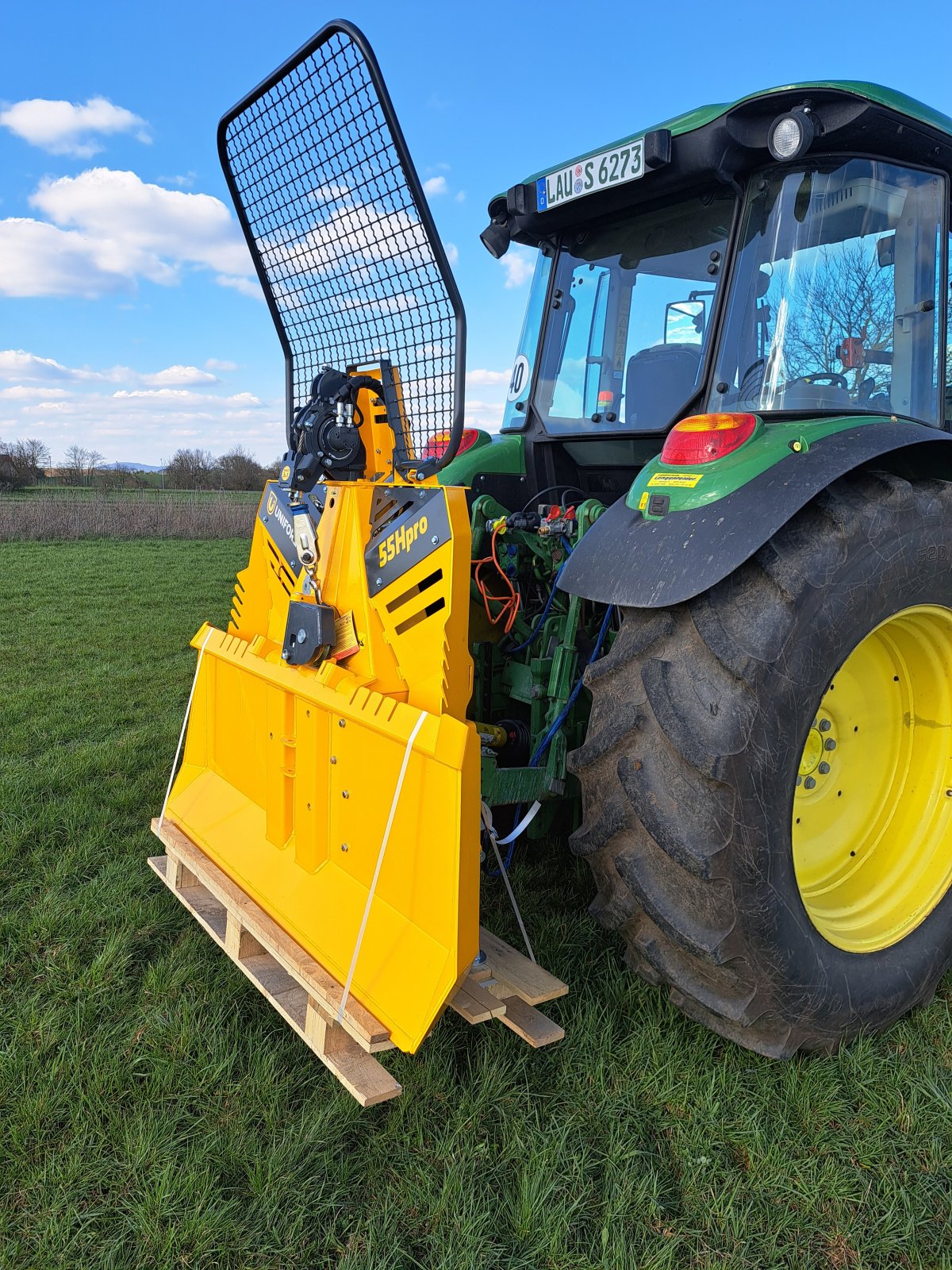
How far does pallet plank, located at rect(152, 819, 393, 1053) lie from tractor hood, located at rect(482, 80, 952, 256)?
2.42 m

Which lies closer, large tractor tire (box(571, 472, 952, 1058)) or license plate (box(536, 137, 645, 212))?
large tractor tire (box(571, 472, 952, 1058))

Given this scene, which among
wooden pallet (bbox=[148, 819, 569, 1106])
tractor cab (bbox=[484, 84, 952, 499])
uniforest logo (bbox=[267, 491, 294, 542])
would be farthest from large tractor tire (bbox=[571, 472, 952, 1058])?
uniforest logo (bbox=[267, 491, 294, 542])

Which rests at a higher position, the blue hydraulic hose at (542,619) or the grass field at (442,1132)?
the blue hydraulic hose at (542,619)

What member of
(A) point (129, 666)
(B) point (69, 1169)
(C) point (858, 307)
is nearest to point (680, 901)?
(B) point (69, 1169)

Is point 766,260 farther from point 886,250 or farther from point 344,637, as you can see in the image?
point 344,637

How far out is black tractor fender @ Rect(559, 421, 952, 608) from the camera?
6.38 feet

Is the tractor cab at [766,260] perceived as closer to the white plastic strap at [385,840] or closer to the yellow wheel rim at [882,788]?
the yellow wheel rim at [882,788]

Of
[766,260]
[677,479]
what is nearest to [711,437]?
[677,479]

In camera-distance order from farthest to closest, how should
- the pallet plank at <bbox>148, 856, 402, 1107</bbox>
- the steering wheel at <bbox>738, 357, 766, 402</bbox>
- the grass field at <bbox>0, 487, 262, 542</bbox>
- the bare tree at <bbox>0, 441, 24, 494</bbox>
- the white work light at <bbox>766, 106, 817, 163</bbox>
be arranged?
1. the bare tree at <bbox>0, 441, 24, 494</bbox>
2. the grass field at <bbox>0, 487, 262, 542</bbox>
3. the steering wheel at <bbox>738, 357, 766, 402</bbox>
4. the white work light at <bbox>766, 106, 817, 163</bbox>
5. the pallet plank at <bbox>148, 856, 402, 1107</bbox>

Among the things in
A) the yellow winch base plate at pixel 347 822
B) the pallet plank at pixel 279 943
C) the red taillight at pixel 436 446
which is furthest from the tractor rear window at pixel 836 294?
the pallet plank at pixel 279 943

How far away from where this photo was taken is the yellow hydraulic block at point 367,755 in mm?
1991

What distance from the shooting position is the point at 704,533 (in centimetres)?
201

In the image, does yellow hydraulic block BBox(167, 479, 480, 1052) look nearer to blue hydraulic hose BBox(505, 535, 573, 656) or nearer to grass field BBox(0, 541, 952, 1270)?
grass field BBox(0, 541, 952, 1270)

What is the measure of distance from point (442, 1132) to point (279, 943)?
2.01 feet
